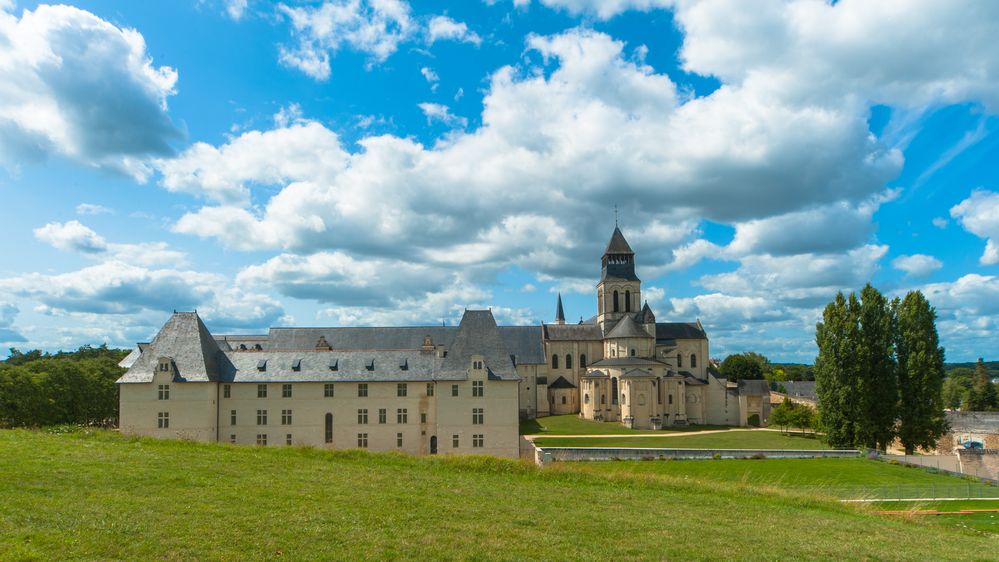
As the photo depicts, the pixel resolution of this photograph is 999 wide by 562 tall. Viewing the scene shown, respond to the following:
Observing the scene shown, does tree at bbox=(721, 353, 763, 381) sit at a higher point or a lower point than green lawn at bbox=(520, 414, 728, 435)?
higher

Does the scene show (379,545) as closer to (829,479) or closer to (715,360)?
(829,479)

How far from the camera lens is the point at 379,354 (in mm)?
41469

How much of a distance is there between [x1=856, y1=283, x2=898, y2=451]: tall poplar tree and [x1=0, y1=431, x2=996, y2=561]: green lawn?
82.8ft

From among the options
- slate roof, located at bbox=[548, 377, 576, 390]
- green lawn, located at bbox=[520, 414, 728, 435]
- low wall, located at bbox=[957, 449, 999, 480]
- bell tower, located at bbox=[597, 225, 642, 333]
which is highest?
bell tower, located at bbox=[597, 225, 642, 333]

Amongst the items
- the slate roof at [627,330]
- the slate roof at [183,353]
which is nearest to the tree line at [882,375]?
the slate roof at [627,330]

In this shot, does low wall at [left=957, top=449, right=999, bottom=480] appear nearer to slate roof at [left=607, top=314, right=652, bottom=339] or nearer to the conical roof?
slate roof at [left=607, top=314, right=652, bottom=339]

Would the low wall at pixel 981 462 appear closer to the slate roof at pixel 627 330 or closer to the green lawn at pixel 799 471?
the green lawn at pixel 799 471

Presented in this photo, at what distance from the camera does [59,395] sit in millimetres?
47344

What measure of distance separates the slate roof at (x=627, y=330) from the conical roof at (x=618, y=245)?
30.8 ft

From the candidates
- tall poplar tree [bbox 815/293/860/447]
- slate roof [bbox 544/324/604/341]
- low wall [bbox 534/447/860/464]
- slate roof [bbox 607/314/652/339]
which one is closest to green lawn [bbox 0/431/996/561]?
low wall [bbox 534/447/860/464]

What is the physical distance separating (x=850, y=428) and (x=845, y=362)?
440 centimetres

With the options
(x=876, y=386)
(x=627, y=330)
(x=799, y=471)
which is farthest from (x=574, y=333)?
(x=799, y=471)

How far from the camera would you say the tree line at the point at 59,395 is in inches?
1751

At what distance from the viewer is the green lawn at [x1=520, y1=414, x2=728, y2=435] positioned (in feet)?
177
